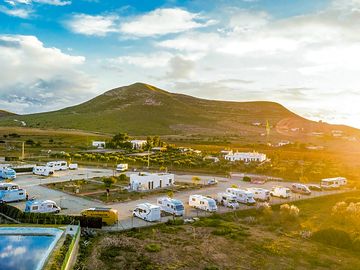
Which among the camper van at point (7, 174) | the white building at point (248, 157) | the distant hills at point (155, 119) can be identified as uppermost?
the distant hills at point (155, 119)

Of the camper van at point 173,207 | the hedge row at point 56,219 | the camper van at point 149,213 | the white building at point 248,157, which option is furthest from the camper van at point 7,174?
the white building at point 248,157

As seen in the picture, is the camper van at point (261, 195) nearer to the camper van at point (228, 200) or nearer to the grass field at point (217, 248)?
the camper van at point (228, 200)

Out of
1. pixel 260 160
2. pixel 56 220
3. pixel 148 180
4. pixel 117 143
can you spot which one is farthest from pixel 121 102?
pixel 56 220

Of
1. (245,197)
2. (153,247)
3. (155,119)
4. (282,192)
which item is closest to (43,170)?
(245,197)

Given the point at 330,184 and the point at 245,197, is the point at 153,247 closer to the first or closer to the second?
the point at 245,197

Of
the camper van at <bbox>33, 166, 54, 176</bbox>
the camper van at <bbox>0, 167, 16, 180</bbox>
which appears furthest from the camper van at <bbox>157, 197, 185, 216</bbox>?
the camper van at <bbox>33, 166, 54, 176</bbox>

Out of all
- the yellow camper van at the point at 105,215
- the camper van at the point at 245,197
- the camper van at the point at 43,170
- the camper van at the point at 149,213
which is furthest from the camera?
the camper van at the point at 43,170
